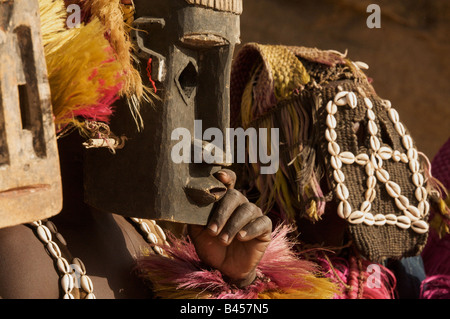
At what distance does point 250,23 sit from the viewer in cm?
313

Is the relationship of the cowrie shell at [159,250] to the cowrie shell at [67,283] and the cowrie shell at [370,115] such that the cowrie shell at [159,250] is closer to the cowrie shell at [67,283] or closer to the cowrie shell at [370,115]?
the cowrie shell at [67,283]

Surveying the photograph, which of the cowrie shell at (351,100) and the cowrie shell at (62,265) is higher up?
the cowrie shell at (351,100)

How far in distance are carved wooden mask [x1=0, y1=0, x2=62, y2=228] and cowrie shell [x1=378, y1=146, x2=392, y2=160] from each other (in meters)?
1.02

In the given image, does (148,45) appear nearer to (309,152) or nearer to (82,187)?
(82,187)

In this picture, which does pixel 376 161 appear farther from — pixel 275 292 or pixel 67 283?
pixel 67 283

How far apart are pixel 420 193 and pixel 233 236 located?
2.50ft

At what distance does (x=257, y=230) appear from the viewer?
3.76 feet

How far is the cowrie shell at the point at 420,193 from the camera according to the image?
169 cm

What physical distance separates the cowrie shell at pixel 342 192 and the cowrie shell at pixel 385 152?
0.13 meters

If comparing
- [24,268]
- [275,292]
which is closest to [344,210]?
[275,292]

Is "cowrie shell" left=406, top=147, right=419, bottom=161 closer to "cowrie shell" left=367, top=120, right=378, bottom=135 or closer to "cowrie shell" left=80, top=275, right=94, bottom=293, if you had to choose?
"cowrie shell" left=367, top=120, right=378, bottom=135

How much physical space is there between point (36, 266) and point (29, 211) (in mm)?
261

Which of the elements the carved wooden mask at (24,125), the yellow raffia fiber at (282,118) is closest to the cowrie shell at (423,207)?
the yellow raffia fiber at (282,118)

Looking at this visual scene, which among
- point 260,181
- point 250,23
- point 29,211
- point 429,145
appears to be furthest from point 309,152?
point 429,145
